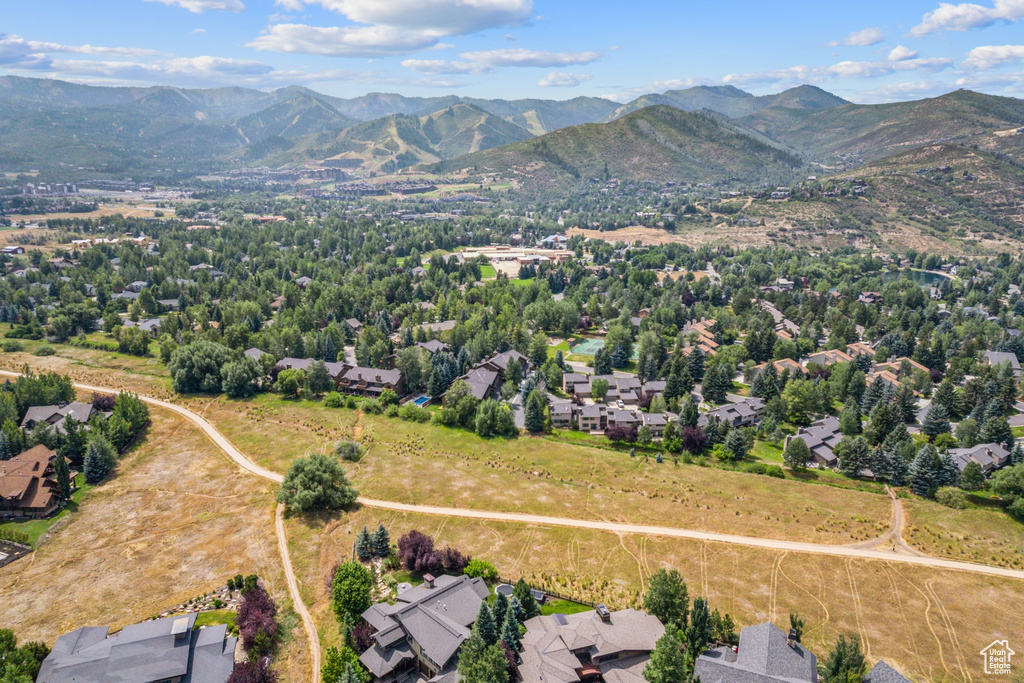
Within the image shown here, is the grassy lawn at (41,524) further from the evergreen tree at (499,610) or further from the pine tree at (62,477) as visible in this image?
the evergreen tree at (499,610)

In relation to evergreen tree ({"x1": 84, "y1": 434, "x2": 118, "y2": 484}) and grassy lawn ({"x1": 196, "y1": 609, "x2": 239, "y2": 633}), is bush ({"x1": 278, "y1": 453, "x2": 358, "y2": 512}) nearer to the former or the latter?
grassy lawn ({"x1": 196, "y1": 609, "x2": 239, "y2": 633})

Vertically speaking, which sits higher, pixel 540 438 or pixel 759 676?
pixel 759 676

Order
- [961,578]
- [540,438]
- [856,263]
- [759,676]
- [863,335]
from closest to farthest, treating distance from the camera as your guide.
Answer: [759,676] → [961,578] → [540,438] → [863,335] → [856,263]

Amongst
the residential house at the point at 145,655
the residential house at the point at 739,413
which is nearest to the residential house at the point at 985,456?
the residential house at the point at 739,413

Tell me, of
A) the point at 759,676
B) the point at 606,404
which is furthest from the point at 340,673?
the point at 606,404

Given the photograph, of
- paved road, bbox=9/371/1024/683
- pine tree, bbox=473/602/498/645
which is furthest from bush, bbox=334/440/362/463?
pine tree, bbox=473/602/498/645

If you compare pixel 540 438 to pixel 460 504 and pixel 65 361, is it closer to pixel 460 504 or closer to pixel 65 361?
pixel 460 504

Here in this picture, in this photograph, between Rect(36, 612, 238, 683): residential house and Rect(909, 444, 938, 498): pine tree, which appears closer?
Rect(36, 612, 238, 683): residential house
